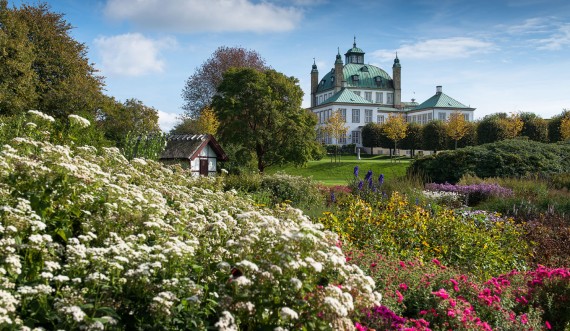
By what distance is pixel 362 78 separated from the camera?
102 metres

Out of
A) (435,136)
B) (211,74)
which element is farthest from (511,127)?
(211,74)

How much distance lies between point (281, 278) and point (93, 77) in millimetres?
33921

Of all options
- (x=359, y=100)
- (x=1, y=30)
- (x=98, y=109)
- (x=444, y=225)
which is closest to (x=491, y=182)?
(x=444, y=225)

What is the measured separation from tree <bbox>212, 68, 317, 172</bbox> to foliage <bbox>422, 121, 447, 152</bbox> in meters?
31.7

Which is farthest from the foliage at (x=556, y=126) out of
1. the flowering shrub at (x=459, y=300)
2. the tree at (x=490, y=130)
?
the flowering shrub at (x=459, y=300)

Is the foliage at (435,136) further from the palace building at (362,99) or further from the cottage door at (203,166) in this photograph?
the cottage door at (203,166)

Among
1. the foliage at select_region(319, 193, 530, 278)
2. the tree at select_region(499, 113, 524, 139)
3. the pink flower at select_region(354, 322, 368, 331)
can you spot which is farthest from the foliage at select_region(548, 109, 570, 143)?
the pink flower at select_region(354, 322, 368, 331)

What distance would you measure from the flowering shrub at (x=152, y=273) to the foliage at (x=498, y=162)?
19.2m

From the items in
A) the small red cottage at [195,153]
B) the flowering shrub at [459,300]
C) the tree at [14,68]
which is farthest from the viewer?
the tree at [14,68]

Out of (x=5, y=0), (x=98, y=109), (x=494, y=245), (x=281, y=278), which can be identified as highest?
(x=5, y=0)

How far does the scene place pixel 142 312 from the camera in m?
3.55

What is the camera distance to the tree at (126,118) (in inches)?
1021

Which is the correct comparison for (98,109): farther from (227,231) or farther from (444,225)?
(227,231)

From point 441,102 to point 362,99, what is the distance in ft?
44.5
